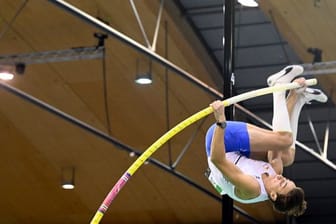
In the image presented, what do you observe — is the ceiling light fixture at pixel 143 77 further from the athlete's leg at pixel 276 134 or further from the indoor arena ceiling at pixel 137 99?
the athlete's leg at pixel 276 134

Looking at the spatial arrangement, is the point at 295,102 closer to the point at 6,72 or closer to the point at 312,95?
the point at 312,95

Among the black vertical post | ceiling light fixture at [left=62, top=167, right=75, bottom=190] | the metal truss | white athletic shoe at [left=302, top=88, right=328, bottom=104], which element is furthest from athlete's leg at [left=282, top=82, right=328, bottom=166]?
ceiling light fixture at [left=62, top=167, right=75, bottom=190]

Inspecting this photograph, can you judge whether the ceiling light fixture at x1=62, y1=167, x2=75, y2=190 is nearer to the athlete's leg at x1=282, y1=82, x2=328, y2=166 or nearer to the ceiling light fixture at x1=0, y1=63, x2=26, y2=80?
the ceiling light fixture at x1=0, y1=63, x2=26, y2=80

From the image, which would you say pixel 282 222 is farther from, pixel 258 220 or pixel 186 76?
pixel 186 76

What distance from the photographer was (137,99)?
473 inches

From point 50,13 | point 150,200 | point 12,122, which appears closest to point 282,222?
point 150,200

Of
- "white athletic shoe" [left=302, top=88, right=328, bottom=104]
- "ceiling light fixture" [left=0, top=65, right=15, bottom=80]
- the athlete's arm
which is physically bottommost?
the athlete's arm

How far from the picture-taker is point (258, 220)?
14.2 meters

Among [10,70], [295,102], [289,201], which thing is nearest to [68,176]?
[10,70]

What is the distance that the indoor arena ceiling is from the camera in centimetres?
996

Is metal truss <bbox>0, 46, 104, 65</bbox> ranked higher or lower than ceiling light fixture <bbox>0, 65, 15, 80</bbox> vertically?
higher

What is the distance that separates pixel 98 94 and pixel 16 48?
56.6 inches

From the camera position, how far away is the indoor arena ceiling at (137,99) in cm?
996

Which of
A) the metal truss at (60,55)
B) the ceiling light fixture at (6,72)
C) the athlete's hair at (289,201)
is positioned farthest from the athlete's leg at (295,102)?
the ceiling light fixture at (6,72)
